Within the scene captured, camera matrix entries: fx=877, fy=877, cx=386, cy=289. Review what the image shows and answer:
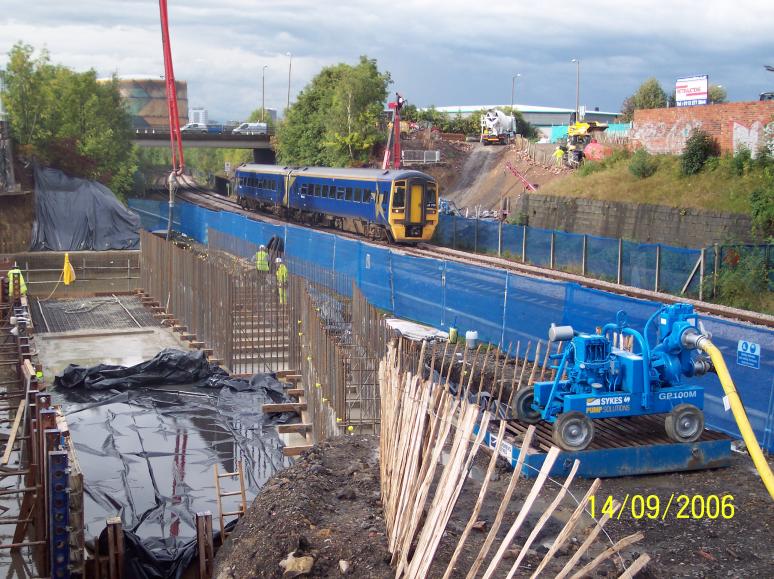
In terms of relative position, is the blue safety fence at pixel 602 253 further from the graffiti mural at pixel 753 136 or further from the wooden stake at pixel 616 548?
the wooden stake at pixel 616 548

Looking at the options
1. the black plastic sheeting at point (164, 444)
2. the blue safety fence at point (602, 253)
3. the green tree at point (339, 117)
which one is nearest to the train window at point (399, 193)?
the blue safety fence at point (602, 253)

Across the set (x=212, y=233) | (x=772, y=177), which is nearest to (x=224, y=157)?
(x=212, y=233)

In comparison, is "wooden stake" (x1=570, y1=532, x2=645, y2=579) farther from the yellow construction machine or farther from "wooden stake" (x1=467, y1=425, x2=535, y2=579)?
the yellow construction machine

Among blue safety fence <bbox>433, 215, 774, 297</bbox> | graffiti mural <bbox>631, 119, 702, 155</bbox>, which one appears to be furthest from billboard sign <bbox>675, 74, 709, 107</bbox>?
blue safety fence <bbox>433, 215, 774, 297</bbox>

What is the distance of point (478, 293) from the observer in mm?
17250

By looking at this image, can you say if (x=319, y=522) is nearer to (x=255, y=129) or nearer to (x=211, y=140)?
(x=211, y=140)

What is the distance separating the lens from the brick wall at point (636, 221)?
26.5 metres

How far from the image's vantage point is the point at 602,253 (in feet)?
85.2

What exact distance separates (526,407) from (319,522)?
4.24 metres

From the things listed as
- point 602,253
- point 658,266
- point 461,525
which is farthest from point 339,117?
point 461,525

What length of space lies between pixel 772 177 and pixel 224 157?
74794mm

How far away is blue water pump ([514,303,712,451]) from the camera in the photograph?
Answer: 393 inches

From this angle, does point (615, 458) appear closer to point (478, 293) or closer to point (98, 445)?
point (98, 445)

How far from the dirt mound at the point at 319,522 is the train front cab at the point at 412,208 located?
21638 millimetres
